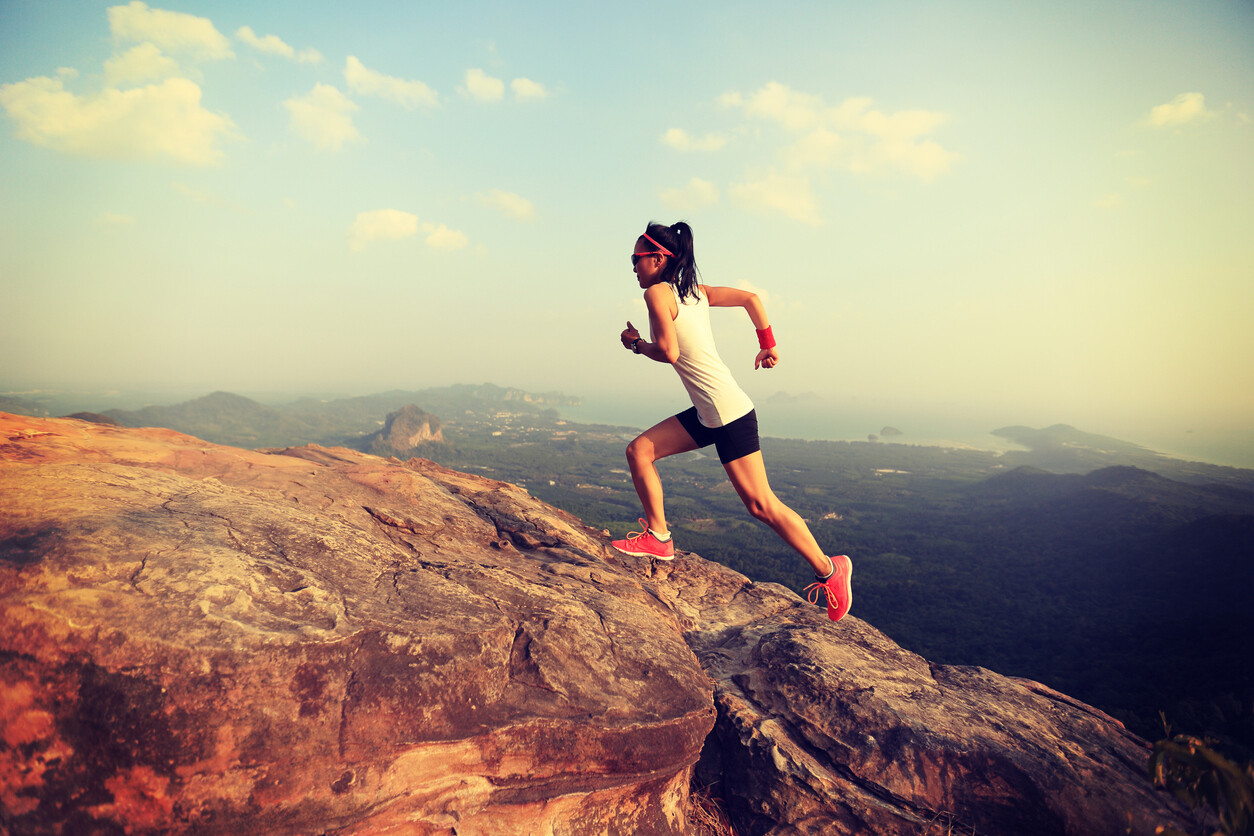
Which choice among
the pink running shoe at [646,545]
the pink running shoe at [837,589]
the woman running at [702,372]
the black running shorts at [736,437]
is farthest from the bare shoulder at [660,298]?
the pink running shoe at [837,589]

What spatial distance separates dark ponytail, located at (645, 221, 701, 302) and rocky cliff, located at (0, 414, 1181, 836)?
3.87m

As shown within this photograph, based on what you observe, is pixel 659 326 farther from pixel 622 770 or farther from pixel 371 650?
pixel 622 770

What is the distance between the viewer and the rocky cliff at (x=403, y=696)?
133 inches

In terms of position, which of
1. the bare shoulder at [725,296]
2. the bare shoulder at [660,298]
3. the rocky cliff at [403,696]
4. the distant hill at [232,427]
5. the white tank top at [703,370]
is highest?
the bare shoulder at [725,296]

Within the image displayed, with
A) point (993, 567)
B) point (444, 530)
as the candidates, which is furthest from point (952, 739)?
point (993, 567)

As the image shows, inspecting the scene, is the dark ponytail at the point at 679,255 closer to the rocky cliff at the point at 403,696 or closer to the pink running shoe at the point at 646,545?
the pink running shoe at the point at 646,545

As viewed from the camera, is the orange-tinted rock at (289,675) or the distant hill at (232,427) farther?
the distant hill at (232,427)

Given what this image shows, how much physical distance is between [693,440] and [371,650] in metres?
3.66

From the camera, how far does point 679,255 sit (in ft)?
16.3

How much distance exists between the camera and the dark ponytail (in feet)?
16.3

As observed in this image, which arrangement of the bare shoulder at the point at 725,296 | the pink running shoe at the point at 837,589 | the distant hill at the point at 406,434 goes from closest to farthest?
1. the bare shoulder at the point at 725,296
2. the pink running shoe at the point at 837,589
3. the distant hill at the point at 406,434

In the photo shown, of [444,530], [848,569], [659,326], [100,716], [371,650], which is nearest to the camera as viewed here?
[100,716]

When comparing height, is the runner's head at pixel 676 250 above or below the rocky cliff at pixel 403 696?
above

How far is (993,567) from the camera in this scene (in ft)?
245
